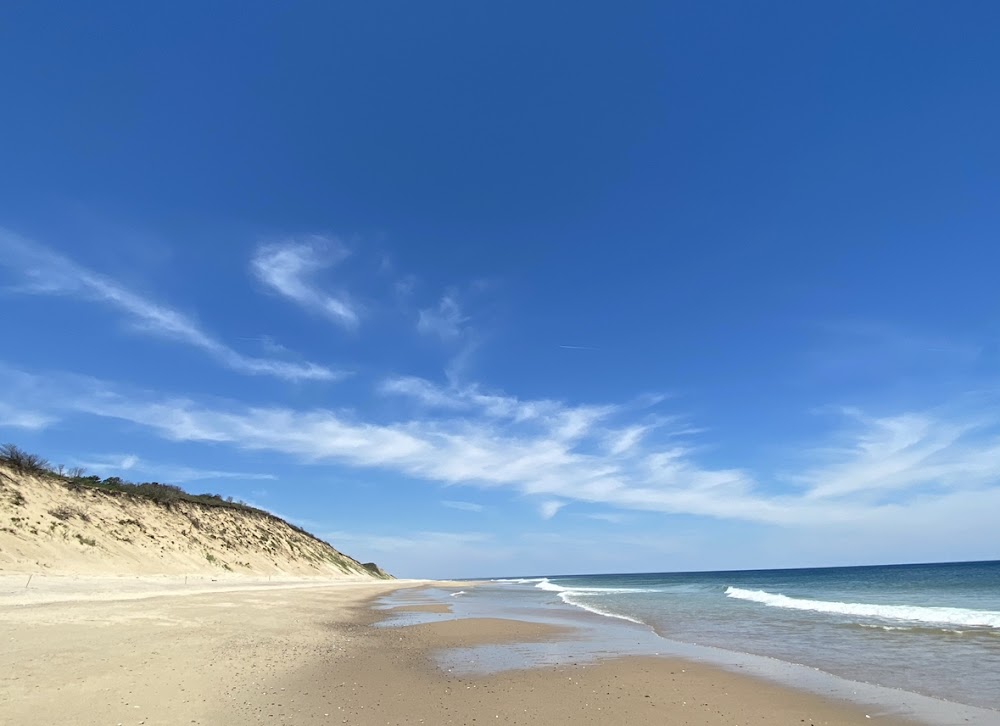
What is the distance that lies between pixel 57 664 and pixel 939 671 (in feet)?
59.1

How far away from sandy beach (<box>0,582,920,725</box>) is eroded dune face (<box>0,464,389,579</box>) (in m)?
14.7

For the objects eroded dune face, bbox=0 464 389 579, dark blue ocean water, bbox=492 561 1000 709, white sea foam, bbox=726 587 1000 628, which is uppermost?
eroded dune face, bbox=0 464 389 579

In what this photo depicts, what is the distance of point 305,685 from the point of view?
10266 millimetres

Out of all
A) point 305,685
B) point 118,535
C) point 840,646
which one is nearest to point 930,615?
point 840,646

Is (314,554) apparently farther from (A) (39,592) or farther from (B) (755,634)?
(B) (755,634)

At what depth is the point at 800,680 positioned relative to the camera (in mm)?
11898

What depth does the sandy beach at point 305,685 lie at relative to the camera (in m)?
8.45

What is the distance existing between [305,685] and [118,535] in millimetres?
A: 33568

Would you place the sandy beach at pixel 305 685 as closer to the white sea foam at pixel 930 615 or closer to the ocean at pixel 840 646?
the ocean at pixel 840 646

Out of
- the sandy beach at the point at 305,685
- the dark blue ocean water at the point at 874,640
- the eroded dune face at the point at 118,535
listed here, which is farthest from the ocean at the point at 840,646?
the eroded dune face at the point at 118,535

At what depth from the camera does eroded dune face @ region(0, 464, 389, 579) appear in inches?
1118

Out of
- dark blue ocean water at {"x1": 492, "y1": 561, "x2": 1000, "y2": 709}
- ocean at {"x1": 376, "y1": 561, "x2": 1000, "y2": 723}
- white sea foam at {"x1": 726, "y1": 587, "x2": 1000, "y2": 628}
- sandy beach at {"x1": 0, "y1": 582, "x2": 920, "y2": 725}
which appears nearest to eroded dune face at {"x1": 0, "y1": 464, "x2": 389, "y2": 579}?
sandy beach at {"x1": 0, "y1": 582, "x2": 920, "y2": 725}

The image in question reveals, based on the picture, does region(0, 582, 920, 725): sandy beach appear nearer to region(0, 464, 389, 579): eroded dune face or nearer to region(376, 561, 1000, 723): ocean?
region(376, 561, 1000, 723): ocean

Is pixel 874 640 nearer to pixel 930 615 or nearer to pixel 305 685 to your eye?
pixel 930 615
